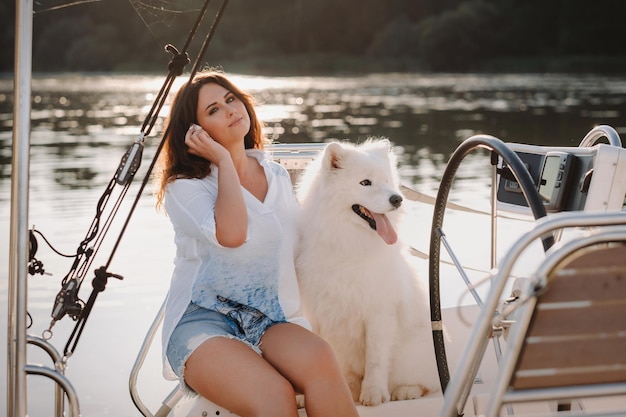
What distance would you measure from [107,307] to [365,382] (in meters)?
3.20

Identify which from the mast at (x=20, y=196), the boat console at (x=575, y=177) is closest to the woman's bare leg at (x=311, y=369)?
the mast at (x=20, y=196)

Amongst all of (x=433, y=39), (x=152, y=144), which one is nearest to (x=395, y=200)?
(x=152, y=144)

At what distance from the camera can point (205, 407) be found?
8.68 feet

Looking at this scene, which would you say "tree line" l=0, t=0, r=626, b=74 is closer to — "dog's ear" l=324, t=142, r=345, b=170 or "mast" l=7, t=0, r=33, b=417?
"dog's ear" l=324, t=142, r=345, b=170

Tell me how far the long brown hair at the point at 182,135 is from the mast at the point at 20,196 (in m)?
0.78

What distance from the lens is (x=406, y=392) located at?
335 centimetres

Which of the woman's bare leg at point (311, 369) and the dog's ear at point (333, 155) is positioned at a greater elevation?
the dog's ear at point (333, 155)

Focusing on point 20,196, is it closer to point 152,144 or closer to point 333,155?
point 333,155

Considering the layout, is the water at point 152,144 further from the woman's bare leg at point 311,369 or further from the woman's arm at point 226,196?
the woman's bare leg at point 311,369

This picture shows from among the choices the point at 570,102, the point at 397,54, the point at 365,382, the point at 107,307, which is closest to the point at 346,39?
the point at 397,54

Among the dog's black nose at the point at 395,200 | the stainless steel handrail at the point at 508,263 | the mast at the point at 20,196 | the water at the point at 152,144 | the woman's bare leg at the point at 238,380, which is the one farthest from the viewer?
the water at the point at 152,144

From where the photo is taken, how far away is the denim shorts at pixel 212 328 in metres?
2.67

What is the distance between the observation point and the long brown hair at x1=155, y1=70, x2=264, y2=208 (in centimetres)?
291

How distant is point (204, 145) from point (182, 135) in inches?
8.2
